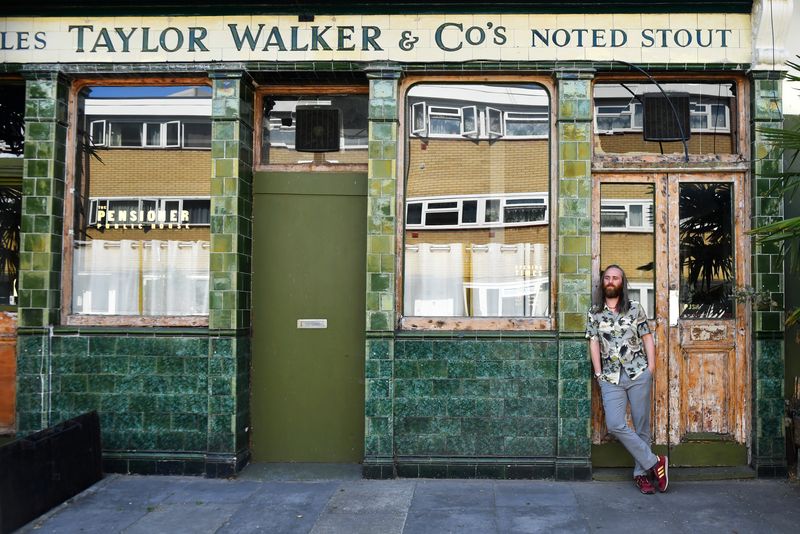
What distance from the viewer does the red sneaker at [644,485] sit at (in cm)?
629

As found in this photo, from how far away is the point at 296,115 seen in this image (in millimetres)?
7430

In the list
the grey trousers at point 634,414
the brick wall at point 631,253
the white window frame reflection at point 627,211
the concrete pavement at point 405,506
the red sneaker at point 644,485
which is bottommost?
the concrete pavement at point 405,506

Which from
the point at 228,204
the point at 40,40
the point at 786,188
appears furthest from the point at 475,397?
the point at 40,40

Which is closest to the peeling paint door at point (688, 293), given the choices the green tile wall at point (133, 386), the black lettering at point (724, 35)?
the black lettering at point (724, 35)

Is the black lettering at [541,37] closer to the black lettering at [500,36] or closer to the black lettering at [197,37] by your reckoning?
the black lettering at [500,36]

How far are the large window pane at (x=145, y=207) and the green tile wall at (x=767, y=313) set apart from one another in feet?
17.5

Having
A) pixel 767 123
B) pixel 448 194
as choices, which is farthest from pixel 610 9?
pixel 448 194

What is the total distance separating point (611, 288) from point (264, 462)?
151 inches

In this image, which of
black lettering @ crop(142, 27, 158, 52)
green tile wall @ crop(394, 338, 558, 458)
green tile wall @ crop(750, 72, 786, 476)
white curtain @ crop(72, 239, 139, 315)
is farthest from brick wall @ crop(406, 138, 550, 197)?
white curtain @ crop(72, 239, 139, 315)

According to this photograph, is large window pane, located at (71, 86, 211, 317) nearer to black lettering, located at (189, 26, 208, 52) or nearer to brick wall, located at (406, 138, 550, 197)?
black lettering, located at (189, 26, 208, 52)

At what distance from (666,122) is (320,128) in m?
3.48

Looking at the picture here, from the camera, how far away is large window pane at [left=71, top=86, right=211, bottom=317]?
723 cm

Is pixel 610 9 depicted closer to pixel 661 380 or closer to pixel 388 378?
pixel 661 380

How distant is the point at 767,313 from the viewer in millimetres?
6691
